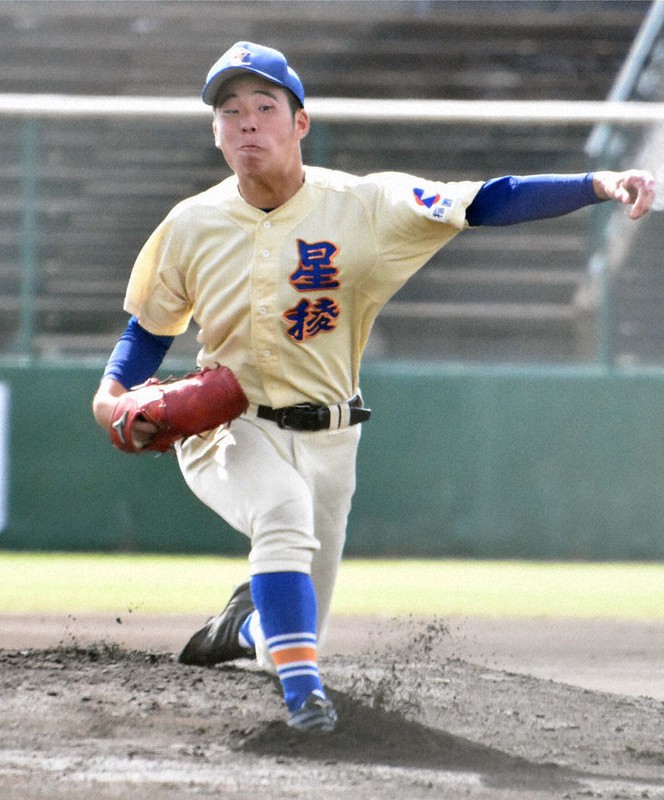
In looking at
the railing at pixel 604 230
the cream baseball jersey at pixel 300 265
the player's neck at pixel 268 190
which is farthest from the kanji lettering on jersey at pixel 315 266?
the railing at pixel 604 230

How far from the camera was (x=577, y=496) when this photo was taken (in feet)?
27.0

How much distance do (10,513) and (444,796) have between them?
19.9 feet

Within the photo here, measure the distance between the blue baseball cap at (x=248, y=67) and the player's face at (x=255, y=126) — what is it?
0.02 metres

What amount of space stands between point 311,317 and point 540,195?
2.18 ft

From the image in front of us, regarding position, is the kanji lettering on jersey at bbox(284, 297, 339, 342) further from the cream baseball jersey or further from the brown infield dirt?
the brown infield dirt

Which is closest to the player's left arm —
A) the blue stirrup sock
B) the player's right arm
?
the player's right arm

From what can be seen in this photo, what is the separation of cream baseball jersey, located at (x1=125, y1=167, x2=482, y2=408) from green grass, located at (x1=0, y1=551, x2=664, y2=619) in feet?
8.93

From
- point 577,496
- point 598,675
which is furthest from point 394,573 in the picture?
point 598,675

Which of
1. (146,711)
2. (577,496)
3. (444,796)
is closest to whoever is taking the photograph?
(444,796)

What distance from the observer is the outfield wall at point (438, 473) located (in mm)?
8250

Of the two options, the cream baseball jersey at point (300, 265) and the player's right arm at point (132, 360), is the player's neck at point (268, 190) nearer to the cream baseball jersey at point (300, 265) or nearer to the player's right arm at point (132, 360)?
the cream baseball jersey at point (300, 265)

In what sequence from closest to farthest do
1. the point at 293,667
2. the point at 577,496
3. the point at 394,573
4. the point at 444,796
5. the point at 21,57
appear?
the point at 444,796
the point at 293,667
the point at 394,573
the point at 577,496
the point at 21,57

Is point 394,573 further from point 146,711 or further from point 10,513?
point 146,711

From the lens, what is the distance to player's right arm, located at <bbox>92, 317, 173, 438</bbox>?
11.7ft
